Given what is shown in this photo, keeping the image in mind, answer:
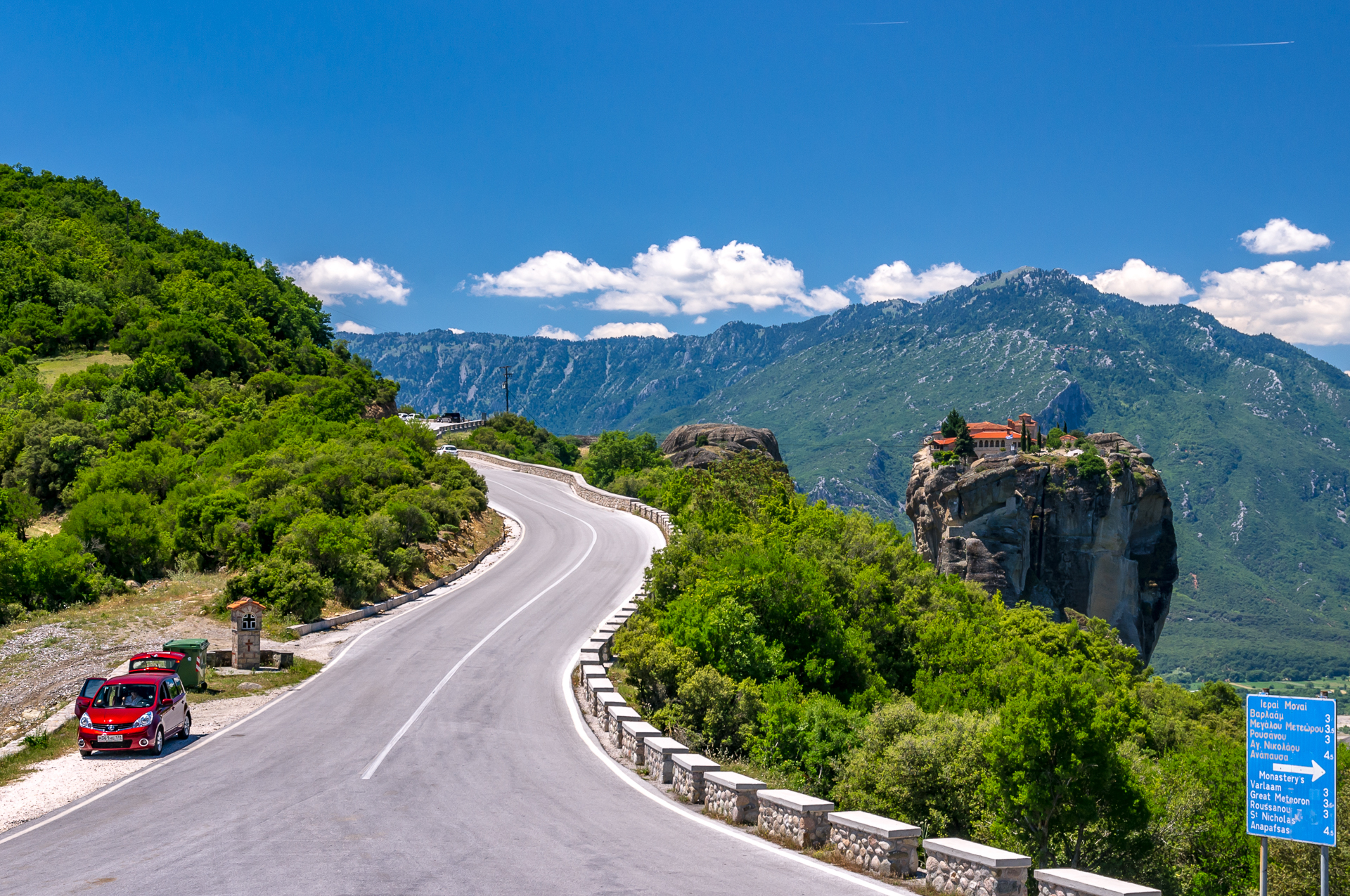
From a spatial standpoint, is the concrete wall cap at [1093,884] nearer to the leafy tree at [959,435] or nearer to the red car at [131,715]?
the red car at [131,715]

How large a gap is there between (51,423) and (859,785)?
51.9 m

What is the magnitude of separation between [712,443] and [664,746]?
7540 cm

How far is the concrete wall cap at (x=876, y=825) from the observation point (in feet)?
31.6

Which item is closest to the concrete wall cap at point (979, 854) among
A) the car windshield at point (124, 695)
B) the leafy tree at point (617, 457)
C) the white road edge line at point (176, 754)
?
the white road edge line at point (176, 754)

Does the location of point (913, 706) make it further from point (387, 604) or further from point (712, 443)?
point (712, 443)

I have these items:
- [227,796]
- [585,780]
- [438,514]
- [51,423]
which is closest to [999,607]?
[438,514]

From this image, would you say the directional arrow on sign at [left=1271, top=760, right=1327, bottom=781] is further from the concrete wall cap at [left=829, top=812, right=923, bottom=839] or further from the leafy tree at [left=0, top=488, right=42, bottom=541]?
the leafy tree at [left=0, top=488, right=42, bottom=541]

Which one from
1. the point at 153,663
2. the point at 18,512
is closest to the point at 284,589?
the point at 153,663

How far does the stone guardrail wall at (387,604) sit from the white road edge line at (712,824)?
1393 centimetres

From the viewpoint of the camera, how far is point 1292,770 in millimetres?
8109

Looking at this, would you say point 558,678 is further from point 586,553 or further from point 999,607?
point 999,607

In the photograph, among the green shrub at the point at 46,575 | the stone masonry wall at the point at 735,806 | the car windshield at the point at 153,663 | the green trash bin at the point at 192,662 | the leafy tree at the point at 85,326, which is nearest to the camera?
the stone masonry wall at the point at 735,806

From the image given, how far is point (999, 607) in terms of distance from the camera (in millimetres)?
46438

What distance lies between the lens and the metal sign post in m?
7.79
